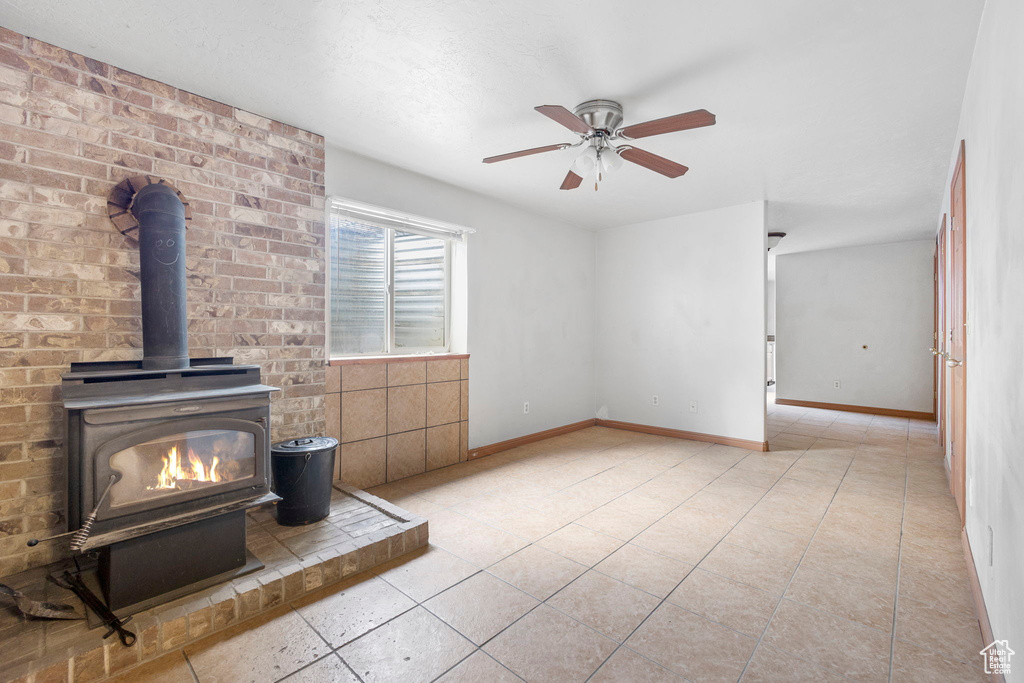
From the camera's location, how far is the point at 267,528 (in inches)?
94.0

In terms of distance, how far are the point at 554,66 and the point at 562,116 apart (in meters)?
0.26

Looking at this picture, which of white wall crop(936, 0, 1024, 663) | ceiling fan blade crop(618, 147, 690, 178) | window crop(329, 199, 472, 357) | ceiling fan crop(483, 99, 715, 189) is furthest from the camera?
window crop(329, 199, 472, 357)

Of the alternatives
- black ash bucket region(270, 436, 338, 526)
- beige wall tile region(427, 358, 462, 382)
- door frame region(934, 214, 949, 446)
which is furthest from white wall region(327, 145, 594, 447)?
door frame region(934, 214, 949, 446)

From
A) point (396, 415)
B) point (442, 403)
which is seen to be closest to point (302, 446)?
point (396, 415)

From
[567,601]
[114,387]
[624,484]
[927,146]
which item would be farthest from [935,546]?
[114,387]

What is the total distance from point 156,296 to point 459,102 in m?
1.72

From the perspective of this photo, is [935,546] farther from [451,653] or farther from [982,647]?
[451,653]

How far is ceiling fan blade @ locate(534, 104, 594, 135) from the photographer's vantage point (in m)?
2.01

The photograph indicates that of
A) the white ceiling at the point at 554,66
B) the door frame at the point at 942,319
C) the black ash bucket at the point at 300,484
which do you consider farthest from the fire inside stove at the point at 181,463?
the door frame at the point at 942,319

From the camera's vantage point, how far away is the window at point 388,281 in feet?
10.7

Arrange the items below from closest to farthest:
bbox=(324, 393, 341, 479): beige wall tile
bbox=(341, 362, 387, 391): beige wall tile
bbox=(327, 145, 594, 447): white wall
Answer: bbox=(324, 393, 341, 479): beige wall tile < bbox=(341, 362, 387, 391): beige wall tile < bbox=(327, 145, 594, 447): white wall

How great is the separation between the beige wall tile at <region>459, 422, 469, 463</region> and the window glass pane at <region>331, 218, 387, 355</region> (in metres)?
0.98

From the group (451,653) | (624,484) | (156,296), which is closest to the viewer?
(451,653)

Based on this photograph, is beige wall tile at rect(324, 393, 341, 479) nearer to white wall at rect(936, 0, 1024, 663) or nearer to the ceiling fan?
the ceiling fan
